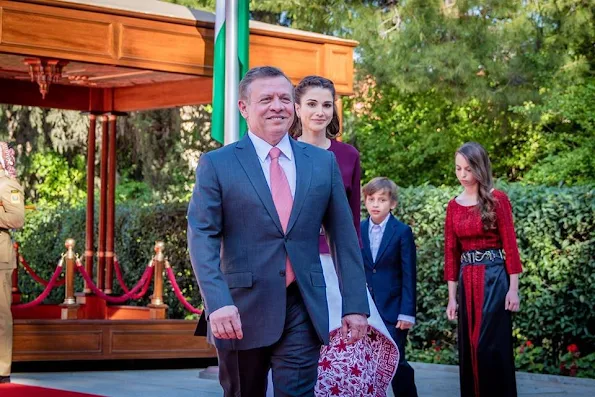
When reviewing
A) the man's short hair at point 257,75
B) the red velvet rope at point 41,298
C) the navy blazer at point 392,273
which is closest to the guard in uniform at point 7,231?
the red velvet rope at point 41,298

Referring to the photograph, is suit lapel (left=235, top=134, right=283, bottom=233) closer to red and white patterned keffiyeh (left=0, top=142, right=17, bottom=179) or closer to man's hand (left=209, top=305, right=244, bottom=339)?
man's hand (left=209, top=305, right=244, bottom=339)

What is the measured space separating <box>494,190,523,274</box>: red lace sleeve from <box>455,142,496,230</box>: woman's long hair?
0.04 m

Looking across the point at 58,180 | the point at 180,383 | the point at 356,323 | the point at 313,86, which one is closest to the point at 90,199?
the point at 180,383

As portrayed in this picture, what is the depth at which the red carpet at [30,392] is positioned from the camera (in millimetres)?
9594

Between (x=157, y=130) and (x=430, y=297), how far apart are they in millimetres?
13761

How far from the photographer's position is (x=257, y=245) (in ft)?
15.9

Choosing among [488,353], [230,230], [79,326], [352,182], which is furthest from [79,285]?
[230,230]

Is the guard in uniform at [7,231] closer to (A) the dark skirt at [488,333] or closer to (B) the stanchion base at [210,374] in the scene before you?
(B) the stanchion base at [210,374]

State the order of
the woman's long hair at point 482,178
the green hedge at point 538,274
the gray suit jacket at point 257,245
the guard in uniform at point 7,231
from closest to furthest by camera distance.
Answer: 1. the gray suit jacket at point 257,245
2. the woman's long hair at point 482,178
3. the guard in uniform at point 7,231
4. the green hedge at point 538,274

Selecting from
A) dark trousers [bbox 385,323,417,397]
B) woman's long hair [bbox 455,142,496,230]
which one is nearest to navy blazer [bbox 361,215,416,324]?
dark trousers [bbox 385,323,417,397]

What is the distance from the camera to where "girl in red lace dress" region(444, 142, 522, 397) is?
7977 mm

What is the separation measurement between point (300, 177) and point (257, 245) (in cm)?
33

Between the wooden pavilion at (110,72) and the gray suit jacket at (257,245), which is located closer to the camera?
the gray suit jacket at (257,245)

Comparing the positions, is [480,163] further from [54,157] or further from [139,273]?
[54,157]
